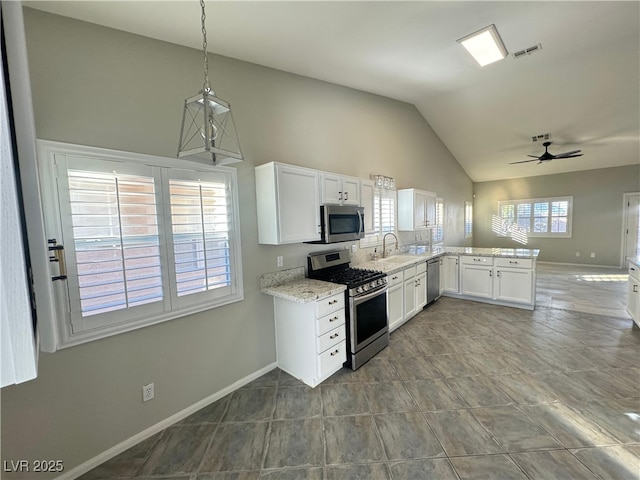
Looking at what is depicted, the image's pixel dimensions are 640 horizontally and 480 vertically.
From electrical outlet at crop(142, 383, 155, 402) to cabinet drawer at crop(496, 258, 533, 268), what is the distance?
4.98 metres

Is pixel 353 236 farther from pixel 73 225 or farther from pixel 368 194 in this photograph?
pixel 73 225

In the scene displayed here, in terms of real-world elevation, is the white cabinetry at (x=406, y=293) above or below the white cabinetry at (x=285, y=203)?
below

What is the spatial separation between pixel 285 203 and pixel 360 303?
1301mm

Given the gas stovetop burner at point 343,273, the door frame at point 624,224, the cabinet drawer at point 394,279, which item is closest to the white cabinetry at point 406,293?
the cabinet drawer at point 394,279

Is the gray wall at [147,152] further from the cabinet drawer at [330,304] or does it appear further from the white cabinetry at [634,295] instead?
the white cabinetry at [634,295]

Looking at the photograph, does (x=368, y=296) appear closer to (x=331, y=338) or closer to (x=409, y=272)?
(x=331, y=338)

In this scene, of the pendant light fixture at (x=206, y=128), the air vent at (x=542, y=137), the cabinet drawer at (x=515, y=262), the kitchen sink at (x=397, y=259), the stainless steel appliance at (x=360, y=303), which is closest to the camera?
the pendant light fixture at (x=206, y=128)

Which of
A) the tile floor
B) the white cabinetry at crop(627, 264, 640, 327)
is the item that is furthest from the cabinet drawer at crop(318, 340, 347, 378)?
the white cabinetry at crop(627, 264, 640, 327)

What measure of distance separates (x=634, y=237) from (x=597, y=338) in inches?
246

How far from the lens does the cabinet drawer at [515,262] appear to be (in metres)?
4.25

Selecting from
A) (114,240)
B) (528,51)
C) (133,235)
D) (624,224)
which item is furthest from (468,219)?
(114,240)

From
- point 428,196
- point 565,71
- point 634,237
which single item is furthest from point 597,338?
point 634,237

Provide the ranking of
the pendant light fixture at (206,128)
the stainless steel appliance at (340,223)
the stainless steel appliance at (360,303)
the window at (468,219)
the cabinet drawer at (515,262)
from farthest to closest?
the window at (468,219)
the cabinet drawer at (515,262)
the stainless steel appliance at (340,223)
the stainless steel appliance at (360,303)
the pendant light fixture at (206,128)

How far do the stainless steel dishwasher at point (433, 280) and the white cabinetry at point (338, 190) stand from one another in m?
1.99
